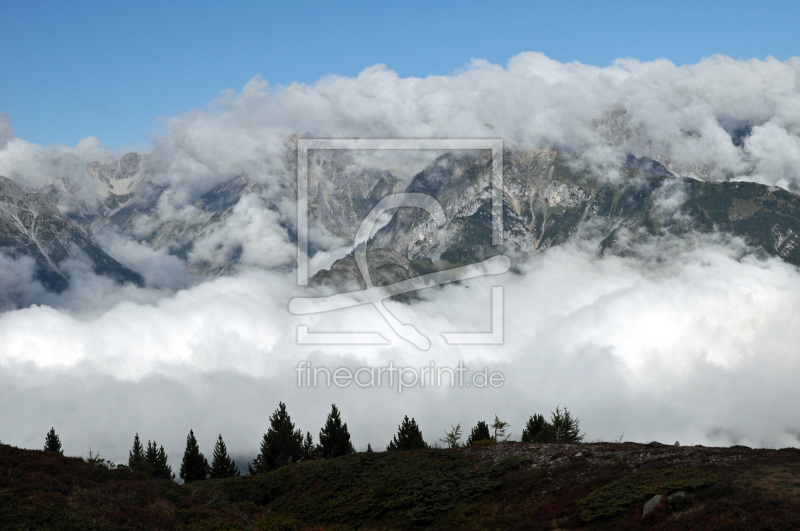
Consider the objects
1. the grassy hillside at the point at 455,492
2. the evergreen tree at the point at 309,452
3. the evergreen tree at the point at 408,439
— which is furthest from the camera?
the evergreen tree at the point at 309,452

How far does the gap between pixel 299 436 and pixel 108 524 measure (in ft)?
243

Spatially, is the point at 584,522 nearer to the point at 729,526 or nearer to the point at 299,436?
the point at 729,526

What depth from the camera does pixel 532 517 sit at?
46.0 meters

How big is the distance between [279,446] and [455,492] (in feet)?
191

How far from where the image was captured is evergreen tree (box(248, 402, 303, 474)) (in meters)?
103

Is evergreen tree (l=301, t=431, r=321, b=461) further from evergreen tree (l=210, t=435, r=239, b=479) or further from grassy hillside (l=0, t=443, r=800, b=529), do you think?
grassy hillside (l=0, t=443, r=800, b=529)

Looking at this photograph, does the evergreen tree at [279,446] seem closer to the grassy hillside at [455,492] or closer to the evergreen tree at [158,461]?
the evergreen tree at [158,461]

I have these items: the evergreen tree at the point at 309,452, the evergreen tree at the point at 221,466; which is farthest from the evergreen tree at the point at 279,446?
the evergreen tree at the point at 221,466

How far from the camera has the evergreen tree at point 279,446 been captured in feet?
338

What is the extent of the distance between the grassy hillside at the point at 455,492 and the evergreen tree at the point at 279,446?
112 feet

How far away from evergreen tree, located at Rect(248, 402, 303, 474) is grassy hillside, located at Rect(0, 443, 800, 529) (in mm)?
34246

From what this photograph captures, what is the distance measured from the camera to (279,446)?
105m

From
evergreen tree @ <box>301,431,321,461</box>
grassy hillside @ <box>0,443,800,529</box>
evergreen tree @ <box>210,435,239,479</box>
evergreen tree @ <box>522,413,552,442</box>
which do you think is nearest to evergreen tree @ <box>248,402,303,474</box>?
evergreen tree @ <box>301,431,321,461</box>

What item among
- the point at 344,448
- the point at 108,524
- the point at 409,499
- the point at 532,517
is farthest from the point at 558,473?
the point at 344,448
